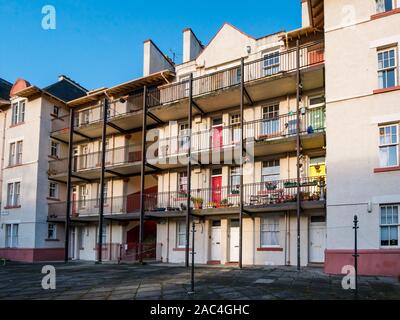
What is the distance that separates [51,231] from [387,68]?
22.3 m

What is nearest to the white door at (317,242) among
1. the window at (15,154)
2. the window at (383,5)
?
the window at (383,5)

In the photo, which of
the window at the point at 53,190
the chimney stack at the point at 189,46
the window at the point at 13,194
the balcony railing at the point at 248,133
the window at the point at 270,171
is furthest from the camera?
the window at the point at 13,194

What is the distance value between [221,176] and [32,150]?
13500 millimetres

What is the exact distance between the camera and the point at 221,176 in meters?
21.5

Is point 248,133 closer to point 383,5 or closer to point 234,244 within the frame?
point 234,244

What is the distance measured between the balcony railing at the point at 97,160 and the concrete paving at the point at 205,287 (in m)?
10.4

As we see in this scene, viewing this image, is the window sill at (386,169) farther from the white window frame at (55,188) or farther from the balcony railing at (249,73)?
the white window frame at (55,188)

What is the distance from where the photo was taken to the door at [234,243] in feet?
66.3

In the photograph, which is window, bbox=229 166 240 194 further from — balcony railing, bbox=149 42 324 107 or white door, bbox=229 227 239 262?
balcony railing, bbox=149 42 324 107

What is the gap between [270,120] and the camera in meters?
19.4
